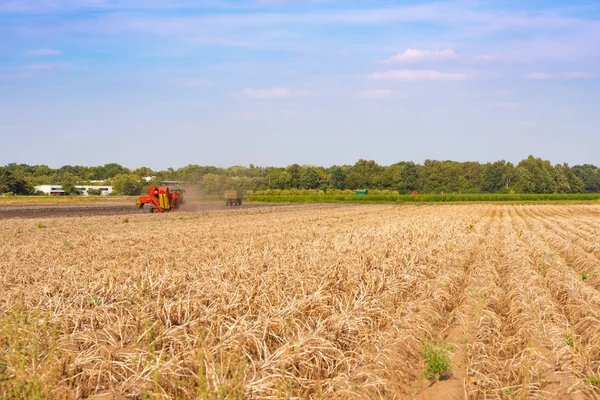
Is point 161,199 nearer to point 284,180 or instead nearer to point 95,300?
point 95,300

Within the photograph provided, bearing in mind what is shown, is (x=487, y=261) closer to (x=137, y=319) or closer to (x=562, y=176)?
(x=137, y=319)

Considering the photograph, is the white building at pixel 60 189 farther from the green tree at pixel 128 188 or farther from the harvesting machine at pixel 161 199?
the harvesting machine at pixel 161 199

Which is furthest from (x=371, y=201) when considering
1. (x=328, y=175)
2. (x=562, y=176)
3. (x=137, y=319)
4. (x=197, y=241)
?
(x=137, y=319)

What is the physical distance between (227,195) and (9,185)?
69.2m

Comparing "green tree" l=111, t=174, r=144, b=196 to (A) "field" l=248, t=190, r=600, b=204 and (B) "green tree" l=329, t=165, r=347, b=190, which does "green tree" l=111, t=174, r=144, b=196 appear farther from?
(B) "green tree" l=329, t=165, r=347, b=190

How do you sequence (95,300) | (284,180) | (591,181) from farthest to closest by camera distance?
(591,181) → (284,180) → (95,300)

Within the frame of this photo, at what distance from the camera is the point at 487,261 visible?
16578 mm

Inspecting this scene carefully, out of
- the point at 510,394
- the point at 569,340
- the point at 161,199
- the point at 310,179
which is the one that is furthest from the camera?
the point at 310,179

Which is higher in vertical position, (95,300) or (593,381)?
(95,300)

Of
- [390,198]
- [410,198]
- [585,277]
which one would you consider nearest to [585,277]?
[585,277]

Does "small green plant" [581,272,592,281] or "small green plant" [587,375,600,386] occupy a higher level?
"small green plant" [587,375,600,386]

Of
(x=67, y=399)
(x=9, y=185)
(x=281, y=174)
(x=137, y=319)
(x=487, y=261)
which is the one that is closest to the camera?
(x=67, y=399)

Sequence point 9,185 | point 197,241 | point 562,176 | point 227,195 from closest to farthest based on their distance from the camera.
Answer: point 197,241
point 227,195
point 9,185
point 562,176

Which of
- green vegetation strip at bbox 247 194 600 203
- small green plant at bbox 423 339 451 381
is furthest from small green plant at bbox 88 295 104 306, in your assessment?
green vegetation strip at bbox 247 194 600 203
